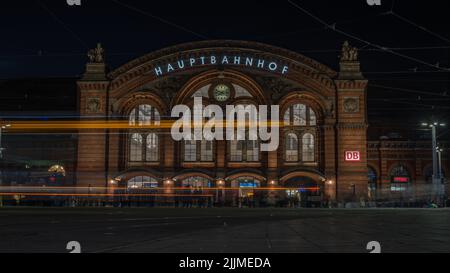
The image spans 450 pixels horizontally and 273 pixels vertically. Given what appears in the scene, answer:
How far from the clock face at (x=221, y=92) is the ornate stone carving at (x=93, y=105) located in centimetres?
1239

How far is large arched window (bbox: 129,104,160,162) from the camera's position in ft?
200

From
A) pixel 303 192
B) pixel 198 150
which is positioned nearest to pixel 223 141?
pixel 198 150

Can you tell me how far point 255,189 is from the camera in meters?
60.1

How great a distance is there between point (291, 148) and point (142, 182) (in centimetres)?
1641

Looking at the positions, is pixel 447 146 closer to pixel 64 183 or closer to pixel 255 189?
pixel 255 189

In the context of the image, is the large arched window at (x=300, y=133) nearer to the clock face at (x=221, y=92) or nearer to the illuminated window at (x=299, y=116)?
the illuminated window at (x=299, y=116)

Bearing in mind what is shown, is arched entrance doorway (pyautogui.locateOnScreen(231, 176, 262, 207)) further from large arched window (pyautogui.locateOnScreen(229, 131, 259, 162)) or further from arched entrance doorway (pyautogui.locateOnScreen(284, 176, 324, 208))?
arched entrance doorway (pyautogui.locateOnScreen(284, 176, 324, 208))

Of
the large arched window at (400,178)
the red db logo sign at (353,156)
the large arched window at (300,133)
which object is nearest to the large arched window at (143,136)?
the large arched window at (300,133)

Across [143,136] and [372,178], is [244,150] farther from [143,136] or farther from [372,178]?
[372,178]

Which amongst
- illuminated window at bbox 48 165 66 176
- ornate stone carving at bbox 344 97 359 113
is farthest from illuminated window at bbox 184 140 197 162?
ornate stone carving at bbox 344 97 359 113

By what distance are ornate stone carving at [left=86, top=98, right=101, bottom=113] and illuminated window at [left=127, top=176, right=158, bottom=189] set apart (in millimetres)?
8373

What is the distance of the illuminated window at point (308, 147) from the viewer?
199 ft

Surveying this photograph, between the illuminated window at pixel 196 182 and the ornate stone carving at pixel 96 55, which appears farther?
the ornate stone carving at pixel 96 55
